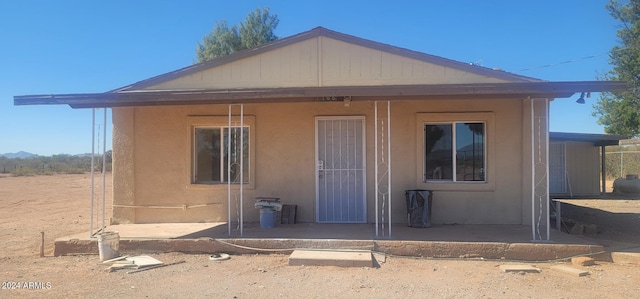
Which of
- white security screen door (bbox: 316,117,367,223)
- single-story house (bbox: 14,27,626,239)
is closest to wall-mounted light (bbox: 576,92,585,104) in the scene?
single-story house (bbox: 14,27,626,239)

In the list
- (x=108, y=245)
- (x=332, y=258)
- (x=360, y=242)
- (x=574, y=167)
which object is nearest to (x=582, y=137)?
(x=574, y=167)

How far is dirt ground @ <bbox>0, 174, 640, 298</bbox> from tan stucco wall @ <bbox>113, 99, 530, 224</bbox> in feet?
7.00

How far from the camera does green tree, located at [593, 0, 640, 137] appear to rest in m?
22.7

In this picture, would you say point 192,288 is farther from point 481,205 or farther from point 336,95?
point 481,205

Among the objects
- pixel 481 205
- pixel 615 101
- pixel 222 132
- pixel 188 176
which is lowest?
pixel 481 205

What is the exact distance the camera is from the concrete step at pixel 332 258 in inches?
264

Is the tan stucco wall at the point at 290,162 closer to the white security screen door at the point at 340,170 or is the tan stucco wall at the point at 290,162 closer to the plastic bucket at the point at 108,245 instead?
the white security screen door at the point at 340,170

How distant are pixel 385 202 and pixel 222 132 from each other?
150 inches

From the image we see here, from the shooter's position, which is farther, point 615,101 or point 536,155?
point 615,101

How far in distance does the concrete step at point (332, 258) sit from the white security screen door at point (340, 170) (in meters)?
2.29

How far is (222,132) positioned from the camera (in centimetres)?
976

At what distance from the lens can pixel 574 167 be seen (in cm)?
1812

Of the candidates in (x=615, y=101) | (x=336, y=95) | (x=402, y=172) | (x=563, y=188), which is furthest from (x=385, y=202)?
(x=615, y=101)

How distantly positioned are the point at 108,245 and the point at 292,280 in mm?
3330
